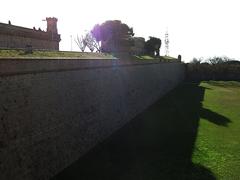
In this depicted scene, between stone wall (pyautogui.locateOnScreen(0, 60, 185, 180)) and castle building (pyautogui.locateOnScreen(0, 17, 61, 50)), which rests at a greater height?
castle building (pyautogui.locateOnScreen(0, 17, 61, 50))

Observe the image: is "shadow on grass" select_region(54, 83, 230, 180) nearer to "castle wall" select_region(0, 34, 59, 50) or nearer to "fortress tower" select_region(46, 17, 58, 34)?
"castle wall" select_region(0, 34, 59, 50)

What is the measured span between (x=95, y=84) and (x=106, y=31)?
19554 mm

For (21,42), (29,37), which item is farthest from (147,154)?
(29,37)

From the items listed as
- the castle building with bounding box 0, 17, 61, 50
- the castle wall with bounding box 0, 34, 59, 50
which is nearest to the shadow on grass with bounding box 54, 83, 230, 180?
the castle building with bounding box 0, 17, 61, 50

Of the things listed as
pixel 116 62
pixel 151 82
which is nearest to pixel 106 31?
pixel 151 82

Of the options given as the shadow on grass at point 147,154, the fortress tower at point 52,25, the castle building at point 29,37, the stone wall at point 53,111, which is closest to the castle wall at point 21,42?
the castle building at point 29,37

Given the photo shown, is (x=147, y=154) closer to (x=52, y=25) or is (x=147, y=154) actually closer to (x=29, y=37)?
(x=29, y=37)

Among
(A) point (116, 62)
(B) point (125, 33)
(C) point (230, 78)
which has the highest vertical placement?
(B) point (125, 33)

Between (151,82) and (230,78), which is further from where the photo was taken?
(230,78)

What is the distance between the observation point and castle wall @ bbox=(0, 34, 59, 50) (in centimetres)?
1689

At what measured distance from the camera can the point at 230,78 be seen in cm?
4753

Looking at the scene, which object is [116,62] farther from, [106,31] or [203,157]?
[106,31]

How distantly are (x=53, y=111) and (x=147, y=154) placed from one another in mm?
4092

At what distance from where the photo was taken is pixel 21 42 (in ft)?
61.2
